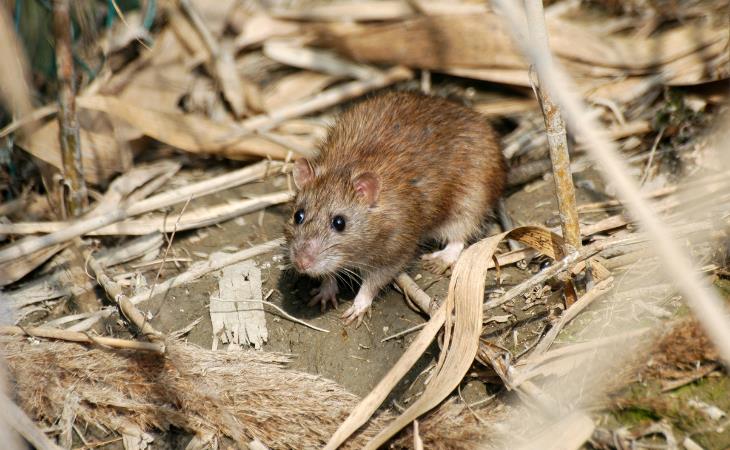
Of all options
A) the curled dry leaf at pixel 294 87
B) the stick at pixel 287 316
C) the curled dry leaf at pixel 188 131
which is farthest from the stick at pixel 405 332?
the curled dry leaf at pixel 294 87

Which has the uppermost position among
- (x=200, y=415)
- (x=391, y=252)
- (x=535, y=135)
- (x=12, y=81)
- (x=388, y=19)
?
(x=12, y=81)

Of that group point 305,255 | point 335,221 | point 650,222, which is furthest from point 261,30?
point 650,222

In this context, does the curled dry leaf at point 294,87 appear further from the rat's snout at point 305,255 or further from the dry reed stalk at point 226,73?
the rat's snout at point 305,255

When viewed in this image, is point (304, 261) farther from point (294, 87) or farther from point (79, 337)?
point (294, 87)

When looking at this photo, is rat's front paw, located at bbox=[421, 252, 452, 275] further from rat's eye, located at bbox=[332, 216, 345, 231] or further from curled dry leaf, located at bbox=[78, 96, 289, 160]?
curled dry leaf, located at bbox=[78, 96, 289, 160]

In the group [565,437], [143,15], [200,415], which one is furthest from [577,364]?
[143,15]

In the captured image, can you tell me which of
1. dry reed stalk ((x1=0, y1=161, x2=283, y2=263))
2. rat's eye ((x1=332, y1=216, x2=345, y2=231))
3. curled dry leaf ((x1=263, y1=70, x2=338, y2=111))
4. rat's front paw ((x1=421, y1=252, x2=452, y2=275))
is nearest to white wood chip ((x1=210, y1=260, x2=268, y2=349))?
rat's eye ((x1=332, y1=216, x2=345, y2=231))

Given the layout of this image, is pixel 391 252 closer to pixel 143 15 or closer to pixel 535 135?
pixel 535 135
